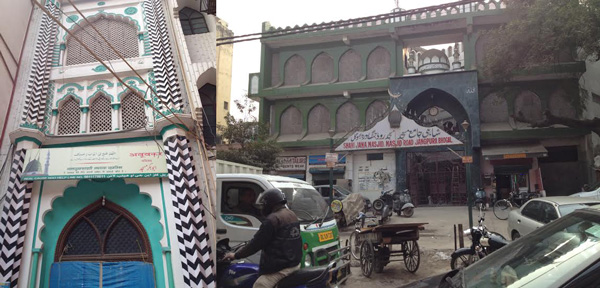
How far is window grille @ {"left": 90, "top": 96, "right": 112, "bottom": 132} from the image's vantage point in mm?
3865

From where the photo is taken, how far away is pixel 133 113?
159 inches

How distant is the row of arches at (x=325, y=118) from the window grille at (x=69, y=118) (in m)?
17.5

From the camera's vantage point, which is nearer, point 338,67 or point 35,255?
point 35,255

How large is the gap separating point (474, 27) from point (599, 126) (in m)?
7.22

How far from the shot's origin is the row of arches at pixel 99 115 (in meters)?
3.68

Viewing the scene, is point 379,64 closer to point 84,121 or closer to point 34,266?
point 84,121

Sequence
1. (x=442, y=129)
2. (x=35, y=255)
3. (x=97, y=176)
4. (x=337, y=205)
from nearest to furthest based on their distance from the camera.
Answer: (x=35, y=255), (x=97, y=176), (x=337, y=205), (x=442, y=129)

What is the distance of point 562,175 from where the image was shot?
60.7 feet

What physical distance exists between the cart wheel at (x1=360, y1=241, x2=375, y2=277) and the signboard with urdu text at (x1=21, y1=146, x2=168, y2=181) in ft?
14.4

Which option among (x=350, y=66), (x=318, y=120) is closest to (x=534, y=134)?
(x=350, y=66)

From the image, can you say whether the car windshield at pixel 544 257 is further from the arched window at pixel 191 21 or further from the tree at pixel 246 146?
the tree at pixel 246 146

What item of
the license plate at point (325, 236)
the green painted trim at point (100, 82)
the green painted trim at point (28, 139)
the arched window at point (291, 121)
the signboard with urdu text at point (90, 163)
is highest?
the arched window at point (291, 121)

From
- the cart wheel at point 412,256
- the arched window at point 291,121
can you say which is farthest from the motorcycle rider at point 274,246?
the arched window at point 291,121

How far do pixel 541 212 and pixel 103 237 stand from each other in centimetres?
770
